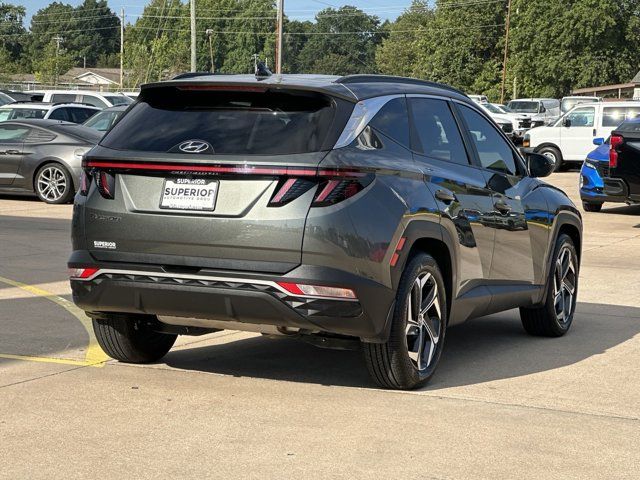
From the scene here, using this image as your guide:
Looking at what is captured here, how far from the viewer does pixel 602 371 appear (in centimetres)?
782

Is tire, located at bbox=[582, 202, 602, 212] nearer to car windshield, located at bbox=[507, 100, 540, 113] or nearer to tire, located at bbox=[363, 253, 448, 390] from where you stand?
tire, located at bbox=[363, 253, 448, 390]

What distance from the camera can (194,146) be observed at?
21.4ft

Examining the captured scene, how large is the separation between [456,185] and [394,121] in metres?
0.68

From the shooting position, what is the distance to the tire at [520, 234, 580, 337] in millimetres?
9008

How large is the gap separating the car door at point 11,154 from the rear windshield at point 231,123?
1472cm

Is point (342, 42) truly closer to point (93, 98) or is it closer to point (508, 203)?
point (93, 98)

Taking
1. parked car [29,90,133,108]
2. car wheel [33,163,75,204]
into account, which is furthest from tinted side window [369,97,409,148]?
parked car [29,90,133,108]

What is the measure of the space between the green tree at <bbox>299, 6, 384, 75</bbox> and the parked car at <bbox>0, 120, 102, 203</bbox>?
505ft

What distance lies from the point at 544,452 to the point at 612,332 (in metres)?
3.86

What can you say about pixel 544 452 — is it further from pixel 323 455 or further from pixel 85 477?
pixel 85 477

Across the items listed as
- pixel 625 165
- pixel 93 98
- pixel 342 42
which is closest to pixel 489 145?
pixel 625 165

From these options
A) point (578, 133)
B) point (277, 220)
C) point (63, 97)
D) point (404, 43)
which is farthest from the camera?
point (404, 43)

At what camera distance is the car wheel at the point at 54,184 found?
20.7 m

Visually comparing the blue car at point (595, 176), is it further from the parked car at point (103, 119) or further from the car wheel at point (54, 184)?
the parked car at point (103, 119)
